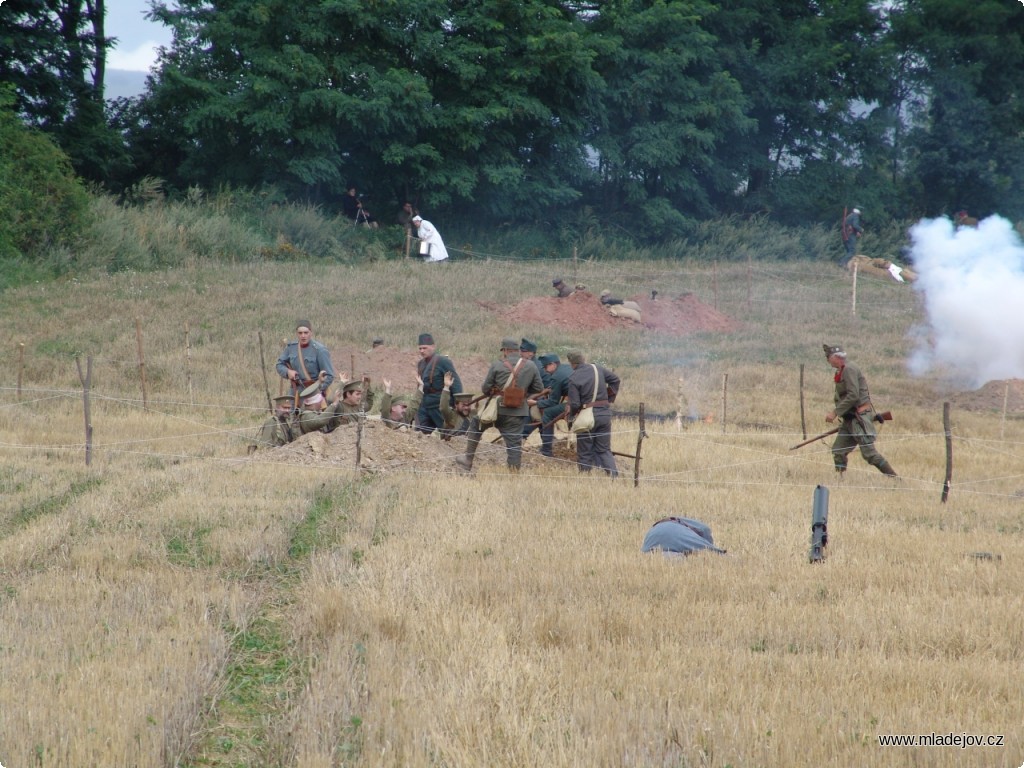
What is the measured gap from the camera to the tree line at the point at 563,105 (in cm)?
3859

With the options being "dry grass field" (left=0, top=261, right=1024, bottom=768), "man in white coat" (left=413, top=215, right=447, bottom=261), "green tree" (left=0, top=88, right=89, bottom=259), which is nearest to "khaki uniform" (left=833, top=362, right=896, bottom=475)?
"dry grass field" (left=0, top=261, right=1024, bottom=768)

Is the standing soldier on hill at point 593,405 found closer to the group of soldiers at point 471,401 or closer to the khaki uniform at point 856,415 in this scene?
the group of soldiers at point 471,401

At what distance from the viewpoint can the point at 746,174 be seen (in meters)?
49.6

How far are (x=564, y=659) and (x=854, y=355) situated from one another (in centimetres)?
2326

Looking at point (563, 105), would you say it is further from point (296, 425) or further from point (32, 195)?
point (296, 425)

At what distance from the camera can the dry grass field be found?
5.61m

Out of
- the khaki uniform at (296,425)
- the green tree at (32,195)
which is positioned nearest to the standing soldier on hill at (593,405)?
the khaki uniform at (296,425)

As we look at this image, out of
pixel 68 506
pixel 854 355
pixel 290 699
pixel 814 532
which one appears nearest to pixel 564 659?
pixel 290 699

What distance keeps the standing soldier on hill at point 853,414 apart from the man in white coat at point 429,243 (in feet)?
81.6

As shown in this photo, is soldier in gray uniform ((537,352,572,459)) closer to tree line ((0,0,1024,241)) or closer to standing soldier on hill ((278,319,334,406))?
standing soldier on hill ((278,319,334,406))

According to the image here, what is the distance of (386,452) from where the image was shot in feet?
47.3

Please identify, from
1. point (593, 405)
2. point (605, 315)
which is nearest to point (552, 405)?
point (593, 405)

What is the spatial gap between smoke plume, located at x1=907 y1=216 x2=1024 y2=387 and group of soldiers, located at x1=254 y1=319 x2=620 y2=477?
13735 millimetres

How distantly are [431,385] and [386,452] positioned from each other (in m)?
1.27
